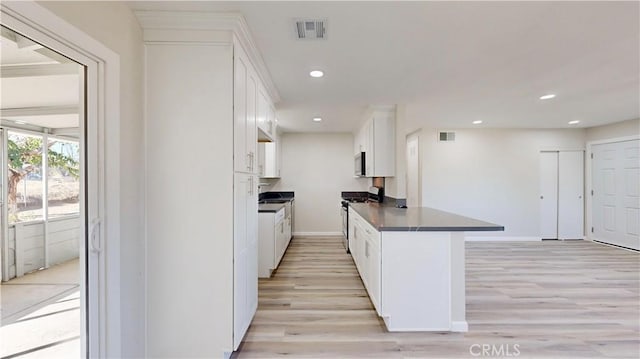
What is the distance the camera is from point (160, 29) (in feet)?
6.60

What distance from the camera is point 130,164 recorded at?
6.24 ft

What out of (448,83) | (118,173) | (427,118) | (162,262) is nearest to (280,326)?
(162,262)

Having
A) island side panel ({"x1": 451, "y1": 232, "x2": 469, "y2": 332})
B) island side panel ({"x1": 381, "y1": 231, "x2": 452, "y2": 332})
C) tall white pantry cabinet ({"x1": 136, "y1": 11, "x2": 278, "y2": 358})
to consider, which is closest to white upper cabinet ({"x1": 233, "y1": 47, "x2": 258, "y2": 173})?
tall white pantry cabinet ({"x1": 136, "y1": 11, "x2": 278, "y2": 358})

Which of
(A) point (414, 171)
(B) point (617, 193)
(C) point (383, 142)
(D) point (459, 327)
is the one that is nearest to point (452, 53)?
(C) point (383, 142)

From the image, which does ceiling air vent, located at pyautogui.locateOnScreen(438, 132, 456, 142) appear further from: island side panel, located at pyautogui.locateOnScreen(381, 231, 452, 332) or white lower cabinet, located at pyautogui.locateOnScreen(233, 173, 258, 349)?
white lower cabinet, located at pyautogui.locateOnScreen(233, 173, 258, 349)

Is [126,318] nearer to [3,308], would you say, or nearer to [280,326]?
[3,308]

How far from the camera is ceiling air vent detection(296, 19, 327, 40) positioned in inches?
80.9

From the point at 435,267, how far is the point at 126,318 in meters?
2.33

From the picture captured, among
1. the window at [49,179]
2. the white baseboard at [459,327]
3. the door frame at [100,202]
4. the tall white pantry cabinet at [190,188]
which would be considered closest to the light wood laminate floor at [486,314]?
the white baseboard at [459,327]

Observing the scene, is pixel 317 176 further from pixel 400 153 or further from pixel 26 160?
pixel 26 160

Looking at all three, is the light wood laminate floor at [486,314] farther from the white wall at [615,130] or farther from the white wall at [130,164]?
the white wall at [615,130]

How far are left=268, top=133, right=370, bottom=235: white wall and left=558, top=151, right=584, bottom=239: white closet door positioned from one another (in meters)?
4.09

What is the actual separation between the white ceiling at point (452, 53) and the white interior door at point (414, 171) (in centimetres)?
208

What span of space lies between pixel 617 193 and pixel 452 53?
568 cm
